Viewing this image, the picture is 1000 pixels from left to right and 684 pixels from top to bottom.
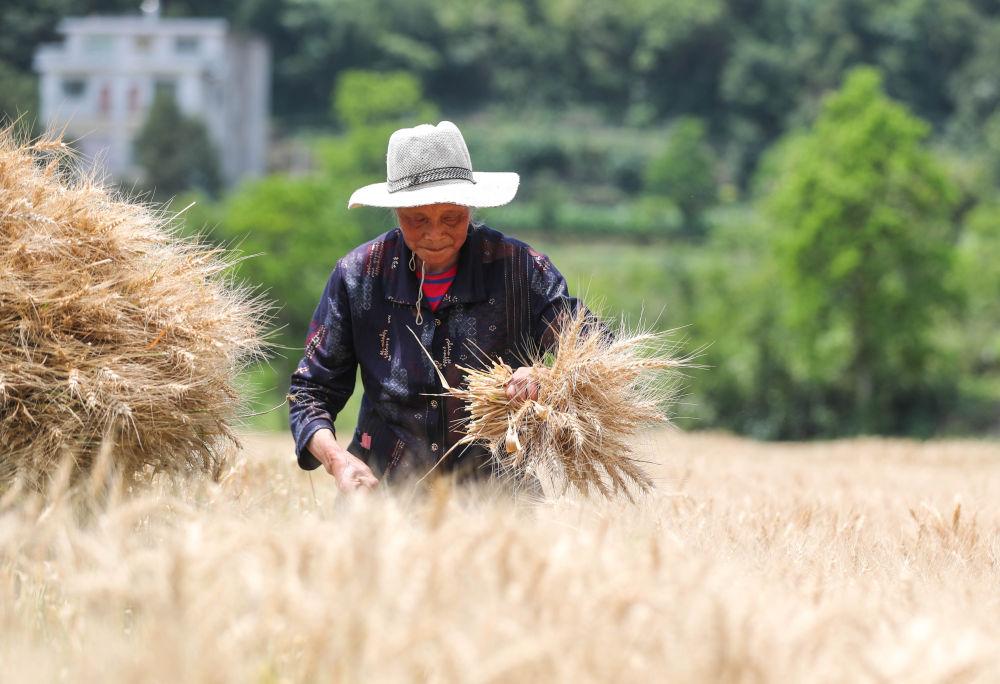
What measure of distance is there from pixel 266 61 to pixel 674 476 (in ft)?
391

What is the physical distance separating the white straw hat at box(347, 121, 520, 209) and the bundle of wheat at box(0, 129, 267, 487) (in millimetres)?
673

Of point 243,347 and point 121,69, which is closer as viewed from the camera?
point 243,347

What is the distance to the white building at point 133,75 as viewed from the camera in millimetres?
100250

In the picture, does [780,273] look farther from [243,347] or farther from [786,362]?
[243,347]

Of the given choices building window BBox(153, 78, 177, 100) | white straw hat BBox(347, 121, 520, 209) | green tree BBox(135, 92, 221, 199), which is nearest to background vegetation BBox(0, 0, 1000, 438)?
green tree BBox(135, 92, 221, 199)

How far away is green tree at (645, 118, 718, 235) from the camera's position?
9512cm

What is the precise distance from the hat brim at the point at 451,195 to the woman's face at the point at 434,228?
0.08 meters

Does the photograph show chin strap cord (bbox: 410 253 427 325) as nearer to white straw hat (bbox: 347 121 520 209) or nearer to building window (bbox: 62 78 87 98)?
white straw hat (bbox: 347 121 520 209)

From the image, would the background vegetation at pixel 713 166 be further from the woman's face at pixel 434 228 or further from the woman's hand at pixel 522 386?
the woman's hand at pixel 522 386

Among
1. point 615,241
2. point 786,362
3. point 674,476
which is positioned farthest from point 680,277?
point 674,476

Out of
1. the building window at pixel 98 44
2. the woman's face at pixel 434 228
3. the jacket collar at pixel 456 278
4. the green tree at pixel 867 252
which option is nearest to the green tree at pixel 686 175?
the building window at pixel 98 44

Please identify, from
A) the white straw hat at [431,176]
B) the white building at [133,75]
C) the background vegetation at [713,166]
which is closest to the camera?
the white straw hat at [431,176]

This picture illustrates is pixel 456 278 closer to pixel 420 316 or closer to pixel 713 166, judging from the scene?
pixel 420 316

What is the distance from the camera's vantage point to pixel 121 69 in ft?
338
